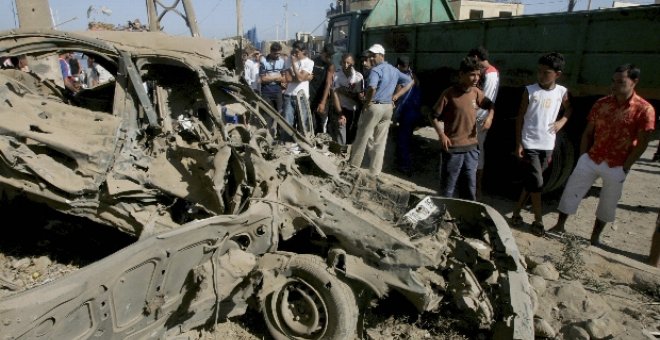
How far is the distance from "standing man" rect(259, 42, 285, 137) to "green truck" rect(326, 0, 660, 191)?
6.39 feet

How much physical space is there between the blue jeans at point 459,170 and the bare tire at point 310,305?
1999 mm

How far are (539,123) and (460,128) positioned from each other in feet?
2.79

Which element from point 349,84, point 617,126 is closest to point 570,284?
point 617,126

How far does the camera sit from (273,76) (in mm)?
7547

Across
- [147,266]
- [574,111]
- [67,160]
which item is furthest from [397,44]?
[147,266]

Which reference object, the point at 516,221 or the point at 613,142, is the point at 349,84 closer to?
the point at 516,221

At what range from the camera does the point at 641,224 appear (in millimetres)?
4957

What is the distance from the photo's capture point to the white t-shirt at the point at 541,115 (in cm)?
429

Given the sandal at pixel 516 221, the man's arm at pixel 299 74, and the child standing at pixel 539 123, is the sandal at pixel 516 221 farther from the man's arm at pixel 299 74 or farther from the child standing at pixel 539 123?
the man's arm at pixel 299 74

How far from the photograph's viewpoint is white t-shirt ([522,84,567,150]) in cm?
429

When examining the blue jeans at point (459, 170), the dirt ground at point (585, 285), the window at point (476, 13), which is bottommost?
the dirt ground at point (585, 285)

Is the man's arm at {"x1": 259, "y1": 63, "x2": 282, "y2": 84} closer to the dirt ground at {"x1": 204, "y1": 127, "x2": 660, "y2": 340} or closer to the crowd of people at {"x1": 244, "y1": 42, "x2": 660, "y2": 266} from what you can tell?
the crowd of people at {"x1": 244, "y1": 42, "x2": 660, "y2": 266}

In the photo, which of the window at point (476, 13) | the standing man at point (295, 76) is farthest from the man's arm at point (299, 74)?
the window at point (476, 13)

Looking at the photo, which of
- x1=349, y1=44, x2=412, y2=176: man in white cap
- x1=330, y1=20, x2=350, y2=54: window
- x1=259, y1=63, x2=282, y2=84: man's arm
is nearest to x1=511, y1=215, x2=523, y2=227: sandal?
x1=349, y1=44, x2=412, y2=176: man in white cap
